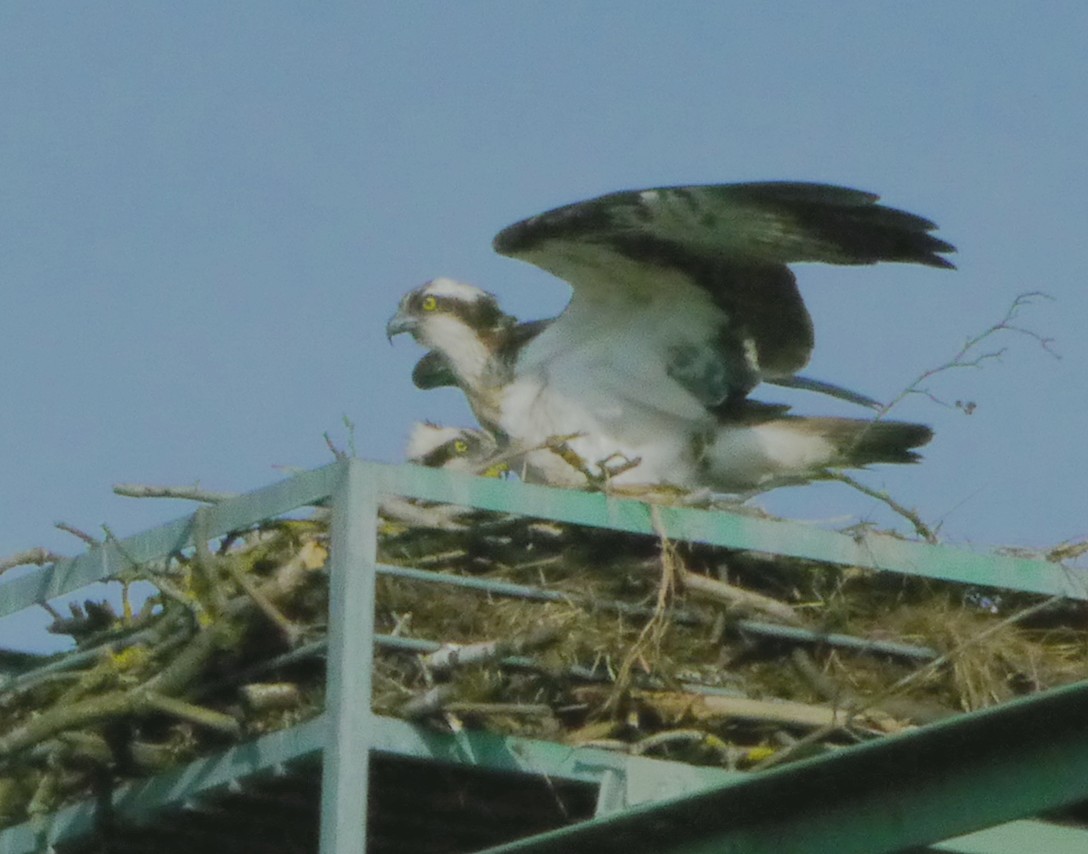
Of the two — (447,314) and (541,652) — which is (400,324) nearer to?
(447,314)

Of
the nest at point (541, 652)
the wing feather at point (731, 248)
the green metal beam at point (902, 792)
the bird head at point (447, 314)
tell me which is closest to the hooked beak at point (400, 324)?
the bird head at point (447, 314)

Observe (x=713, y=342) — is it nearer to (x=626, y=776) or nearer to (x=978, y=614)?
(x=978, y=614)

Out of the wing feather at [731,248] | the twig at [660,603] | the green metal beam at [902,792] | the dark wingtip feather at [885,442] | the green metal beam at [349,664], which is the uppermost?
the wing feather at [731,248]

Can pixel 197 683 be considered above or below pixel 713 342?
below

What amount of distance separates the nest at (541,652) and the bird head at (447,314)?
218 centimetres

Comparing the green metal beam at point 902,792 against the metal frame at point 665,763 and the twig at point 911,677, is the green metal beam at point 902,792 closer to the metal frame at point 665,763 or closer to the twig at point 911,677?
the metal frame at point 665,763

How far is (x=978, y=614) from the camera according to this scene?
666 centimetres

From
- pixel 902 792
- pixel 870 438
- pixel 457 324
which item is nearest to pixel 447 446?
pixel 457 324

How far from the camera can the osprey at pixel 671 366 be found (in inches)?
313

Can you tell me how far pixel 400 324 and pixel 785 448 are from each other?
1.65m

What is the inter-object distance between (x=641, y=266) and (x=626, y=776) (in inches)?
108

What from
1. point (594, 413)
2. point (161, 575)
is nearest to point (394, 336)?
point (594, 413)

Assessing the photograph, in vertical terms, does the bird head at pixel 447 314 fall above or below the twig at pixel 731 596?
above

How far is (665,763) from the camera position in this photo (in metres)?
5.87
